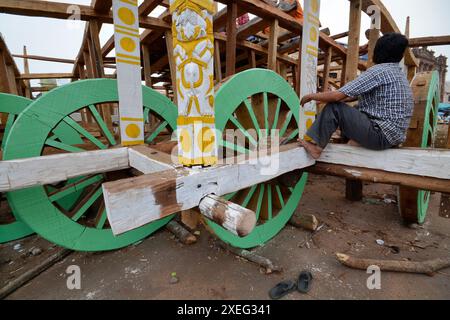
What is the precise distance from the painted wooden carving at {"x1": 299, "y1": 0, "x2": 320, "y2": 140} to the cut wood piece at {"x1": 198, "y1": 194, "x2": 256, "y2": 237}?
4.47 ft

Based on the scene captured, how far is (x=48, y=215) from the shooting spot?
79.0 inches

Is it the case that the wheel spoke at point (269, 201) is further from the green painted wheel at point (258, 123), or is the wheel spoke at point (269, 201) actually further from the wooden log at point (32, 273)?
the wooden log at point (32, 273)

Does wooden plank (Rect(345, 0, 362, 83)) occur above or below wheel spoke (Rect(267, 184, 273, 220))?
above

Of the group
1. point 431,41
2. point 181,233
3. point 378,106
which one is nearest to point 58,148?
point 181,233

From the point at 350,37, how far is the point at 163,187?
11.1 feet

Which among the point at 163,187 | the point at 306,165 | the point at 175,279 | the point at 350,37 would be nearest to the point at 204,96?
the point at 163,187

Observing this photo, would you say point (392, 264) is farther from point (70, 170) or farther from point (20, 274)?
point (20, 274)

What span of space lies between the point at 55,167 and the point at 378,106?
266 cm

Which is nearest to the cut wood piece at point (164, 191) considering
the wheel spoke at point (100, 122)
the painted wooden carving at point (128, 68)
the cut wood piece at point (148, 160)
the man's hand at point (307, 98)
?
the cut wood piece at point (148, 160)

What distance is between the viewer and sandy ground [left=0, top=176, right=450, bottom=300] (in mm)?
1973

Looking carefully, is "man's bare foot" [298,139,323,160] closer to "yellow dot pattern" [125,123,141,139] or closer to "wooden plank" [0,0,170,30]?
"yellow dot pattern" [125,123,141,139]

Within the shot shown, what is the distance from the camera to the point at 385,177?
181cm

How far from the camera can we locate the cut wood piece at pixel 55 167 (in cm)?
156

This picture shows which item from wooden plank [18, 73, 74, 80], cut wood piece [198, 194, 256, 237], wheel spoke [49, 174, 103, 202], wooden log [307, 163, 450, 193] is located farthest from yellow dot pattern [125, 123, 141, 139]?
wooden plank [18, 73, 74, 80]
